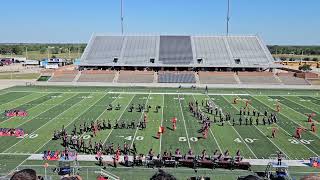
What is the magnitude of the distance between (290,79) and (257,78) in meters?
4.70

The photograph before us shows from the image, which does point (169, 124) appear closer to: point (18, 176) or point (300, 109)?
point (300, 109)

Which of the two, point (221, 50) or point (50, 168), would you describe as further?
point (221, 50)

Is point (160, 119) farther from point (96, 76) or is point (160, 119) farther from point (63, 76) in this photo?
point (63, 76)

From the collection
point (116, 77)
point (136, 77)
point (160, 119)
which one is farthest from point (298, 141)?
point (116, 77)

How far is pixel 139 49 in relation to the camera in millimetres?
74062

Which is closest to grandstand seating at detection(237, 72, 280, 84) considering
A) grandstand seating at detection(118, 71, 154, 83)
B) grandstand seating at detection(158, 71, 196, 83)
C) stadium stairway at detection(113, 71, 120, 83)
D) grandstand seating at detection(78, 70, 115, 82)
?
grandstand seating at detection(158, 71, 196, 83)

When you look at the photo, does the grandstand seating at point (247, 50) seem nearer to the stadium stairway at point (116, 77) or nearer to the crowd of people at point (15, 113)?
the stadium stairway at point (116, 77)

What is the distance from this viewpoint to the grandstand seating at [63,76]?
59219 mm

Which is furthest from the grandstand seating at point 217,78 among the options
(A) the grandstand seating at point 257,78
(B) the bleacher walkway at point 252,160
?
(B) the bleacher walkway at point 252,160

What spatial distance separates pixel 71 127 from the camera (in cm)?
2794

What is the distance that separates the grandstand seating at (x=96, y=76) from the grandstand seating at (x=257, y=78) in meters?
19.4

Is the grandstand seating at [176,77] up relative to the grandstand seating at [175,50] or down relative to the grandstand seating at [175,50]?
down

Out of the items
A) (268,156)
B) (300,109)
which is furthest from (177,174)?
(300,109)

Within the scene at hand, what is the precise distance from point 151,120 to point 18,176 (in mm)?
27007
